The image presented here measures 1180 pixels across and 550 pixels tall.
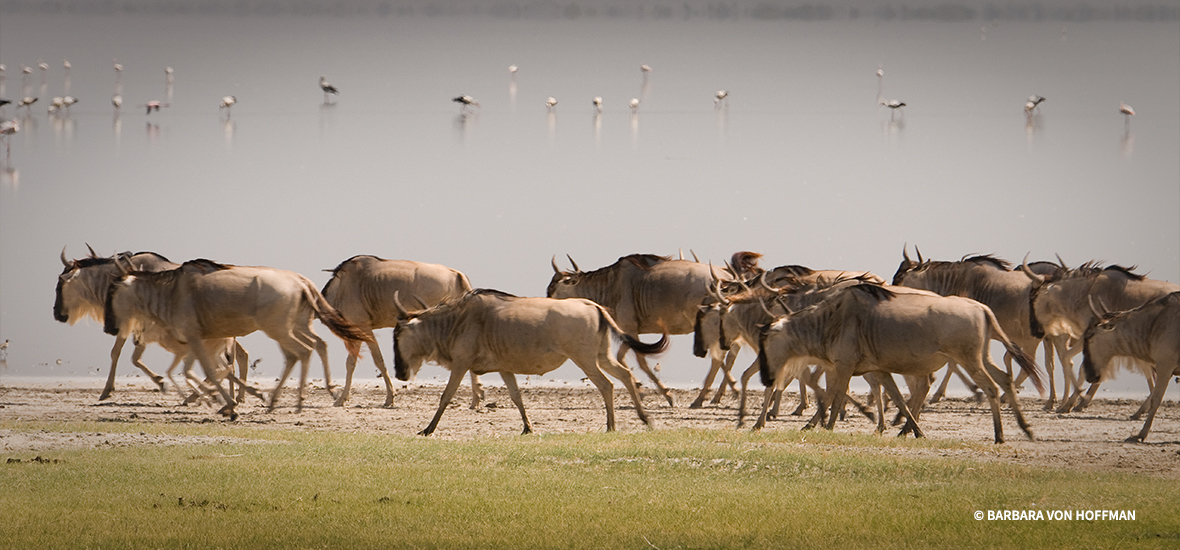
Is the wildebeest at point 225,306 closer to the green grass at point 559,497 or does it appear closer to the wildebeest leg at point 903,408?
the green grass at point 559,497

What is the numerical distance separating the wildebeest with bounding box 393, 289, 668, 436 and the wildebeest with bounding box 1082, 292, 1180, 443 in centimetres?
527

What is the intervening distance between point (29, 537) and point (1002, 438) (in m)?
9.31

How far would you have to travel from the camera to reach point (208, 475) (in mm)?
10875

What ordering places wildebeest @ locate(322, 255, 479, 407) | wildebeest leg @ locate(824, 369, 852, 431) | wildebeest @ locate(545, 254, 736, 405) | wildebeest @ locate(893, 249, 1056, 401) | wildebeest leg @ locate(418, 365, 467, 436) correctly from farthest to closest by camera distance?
wildebeest @ locate(545, 254, 736, 405) < wildebeest @ locate(893, 249, 1056, 401) < wildebeest @ locate(322, 255, 479, 407) < wildebeest leg @ locate(418, 365, 467, 436) < wildebeest leg @ locate(824, 369, 852, 431)

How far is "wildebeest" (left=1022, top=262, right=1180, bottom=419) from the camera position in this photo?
17.8 metres

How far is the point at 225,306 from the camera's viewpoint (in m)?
16.3

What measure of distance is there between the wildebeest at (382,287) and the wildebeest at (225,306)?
86.4 inches

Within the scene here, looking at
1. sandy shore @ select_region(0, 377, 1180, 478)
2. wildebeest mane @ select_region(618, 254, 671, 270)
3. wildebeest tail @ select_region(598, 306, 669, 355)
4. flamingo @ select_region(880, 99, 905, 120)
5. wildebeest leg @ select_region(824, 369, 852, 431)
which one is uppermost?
flamingo @ select_region(880, 99, 905, 120)

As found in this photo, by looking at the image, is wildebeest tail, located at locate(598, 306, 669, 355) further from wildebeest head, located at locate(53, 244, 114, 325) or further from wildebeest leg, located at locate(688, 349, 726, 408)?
wildebeest head, located at locate(53, 244, 114, 325)

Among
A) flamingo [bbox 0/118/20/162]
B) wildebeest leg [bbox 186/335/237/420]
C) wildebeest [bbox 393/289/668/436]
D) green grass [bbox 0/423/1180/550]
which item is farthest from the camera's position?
flamingo [bbox 0/118/20/162]

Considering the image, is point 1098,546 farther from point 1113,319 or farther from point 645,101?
point 645,101

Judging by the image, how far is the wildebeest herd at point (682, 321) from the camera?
1395cm

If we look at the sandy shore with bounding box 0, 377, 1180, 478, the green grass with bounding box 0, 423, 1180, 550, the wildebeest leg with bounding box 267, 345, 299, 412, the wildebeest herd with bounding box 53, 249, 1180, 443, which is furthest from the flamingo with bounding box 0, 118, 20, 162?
the green grass with bounding box 0, 423, 1180, 550

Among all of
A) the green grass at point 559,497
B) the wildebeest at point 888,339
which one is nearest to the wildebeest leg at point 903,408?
the wildebeest at point 888,339
